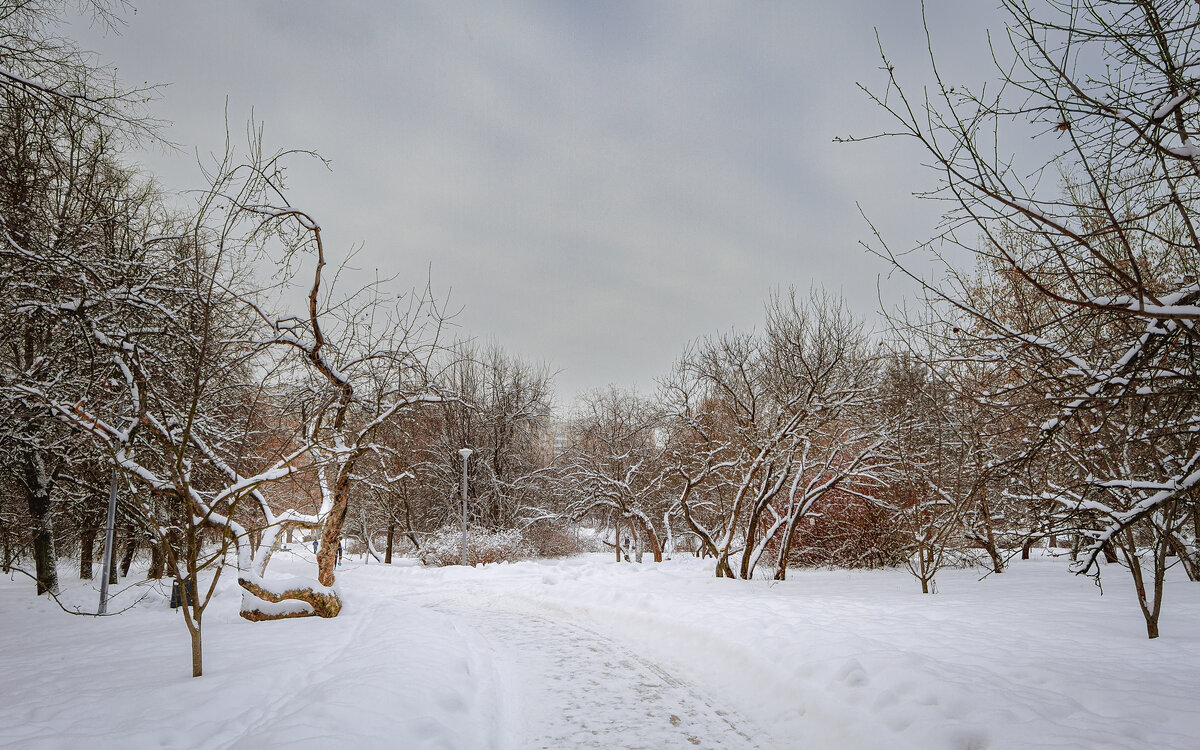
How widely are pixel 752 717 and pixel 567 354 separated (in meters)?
31.8

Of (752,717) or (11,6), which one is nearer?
(752,717)

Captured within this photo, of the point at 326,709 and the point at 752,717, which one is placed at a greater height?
the point at 326,709

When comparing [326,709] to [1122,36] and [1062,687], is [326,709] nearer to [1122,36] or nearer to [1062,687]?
[1062,687]

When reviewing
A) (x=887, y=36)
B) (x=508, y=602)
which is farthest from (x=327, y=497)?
(x=887, y=36)

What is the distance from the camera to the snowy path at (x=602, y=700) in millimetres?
4875

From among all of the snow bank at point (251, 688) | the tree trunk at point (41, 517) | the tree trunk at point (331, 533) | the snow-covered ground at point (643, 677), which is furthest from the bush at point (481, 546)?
the snow bank at point (251, 688)

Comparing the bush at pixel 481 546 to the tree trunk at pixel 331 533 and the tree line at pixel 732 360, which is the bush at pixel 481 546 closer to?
the tree line at pixel 732 360

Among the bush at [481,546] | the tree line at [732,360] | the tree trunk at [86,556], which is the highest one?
the tree line at [732,360]

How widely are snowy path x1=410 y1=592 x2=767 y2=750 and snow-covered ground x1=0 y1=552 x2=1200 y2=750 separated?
0.03 metres

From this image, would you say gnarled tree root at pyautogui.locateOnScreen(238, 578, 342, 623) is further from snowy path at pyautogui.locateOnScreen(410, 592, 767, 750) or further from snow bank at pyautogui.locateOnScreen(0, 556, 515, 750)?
snowy path at pyautogui.locateOnScreen(410, 592, 767, 750)

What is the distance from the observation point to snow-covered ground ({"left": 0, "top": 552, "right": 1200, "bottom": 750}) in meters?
4.31

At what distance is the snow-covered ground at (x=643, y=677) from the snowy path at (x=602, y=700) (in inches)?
1.1

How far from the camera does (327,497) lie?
11898 millimetres

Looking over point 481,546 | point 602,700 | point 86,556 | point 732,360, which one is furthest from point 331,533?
point 481,546
